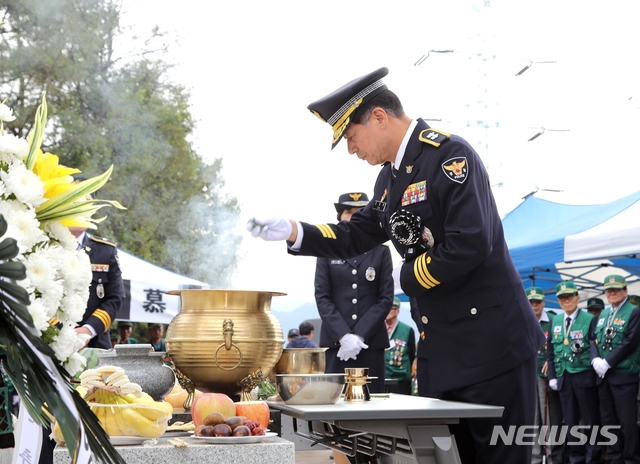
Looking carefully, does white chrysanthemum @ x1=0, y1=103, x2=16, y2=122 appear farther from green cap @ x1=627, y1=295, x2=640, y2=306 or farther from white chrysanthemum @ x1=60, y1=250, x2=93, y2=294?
green cap @ x1=627, y1=295, x2=640, y2=306

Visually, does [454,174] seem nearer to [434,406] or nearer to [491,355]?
[491,355]

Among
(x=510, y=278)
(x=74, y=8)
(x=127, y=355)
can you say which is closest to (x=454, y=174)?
(x=510, y=278)

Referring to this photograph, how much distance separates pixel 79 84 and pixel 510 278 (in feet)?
65.6

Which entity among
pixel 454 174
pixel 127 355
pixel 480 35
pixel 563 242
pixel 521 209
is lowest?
pixel 127 355

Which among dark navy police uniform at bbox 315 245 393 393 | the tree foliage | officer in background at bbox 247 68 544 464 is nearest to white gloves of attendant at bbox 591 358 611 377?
dark navy police uniform at bbox 315 245 393 393

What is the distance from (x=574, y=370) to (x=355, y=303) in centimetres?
494

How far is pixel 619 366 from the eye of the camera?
905cm

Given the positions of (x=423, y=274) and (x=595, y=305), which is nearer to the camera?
(x=423, y=274)

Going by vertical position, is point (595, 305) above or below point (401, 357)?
above

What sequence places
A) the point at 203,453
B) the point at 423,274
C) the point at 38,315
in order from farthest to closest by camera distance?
the point at 423,274, the point at 203,453, the point at 38,315

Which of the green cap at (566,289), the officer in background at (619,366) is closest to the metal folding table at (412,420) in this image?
the officer in background at (619,366)

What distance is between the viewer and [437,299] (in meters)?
3.02

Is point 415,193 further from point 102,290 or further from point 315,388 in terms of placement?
point 102,290

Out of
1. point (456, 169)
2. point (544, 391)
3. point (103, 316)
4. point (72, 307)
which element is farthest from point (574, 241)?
point (72, 307)
